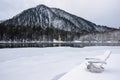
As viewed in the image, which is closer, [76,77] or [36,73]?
[76,77]

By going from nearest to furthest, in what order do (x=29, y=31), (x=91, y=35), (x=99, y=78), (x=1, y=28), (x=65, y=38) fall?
1. (x=99, y=78)
2. (x=1, y=28)
3. (x=29, y=31)
4. (x=65, y=38)
5. (x=91, y=35)

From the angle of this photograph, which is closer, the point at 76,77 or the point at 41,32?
the point at 76,77

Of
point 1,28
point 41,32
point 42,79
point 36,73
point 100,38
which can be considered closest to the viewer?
point 42,79

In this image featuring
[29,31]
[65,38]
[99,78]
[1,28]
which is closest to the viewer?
[99,78]

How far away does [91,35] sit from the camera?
436 ft

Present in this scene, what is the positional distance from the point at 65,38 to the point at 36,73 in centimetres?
9602

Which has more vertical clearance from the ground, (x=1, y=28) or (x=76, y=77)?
(x=1, y=28)

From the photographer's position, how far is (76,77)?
6703mm

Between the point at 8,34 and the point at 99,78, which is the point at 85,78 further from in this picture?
the point at 8,34

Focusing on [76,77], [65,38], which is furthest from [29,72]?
[65,38]

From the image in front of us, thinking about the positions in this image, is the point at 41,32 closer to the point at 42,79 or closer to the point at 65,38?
the point at 65,38

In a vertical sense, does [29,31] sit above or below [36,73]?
above

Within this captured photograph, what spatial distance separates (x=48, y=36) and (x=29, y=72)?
89.0 metres

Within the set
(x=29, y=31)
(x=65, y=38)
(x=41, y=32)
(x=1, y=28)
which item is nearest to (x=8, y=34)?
(x=1, y=28)
